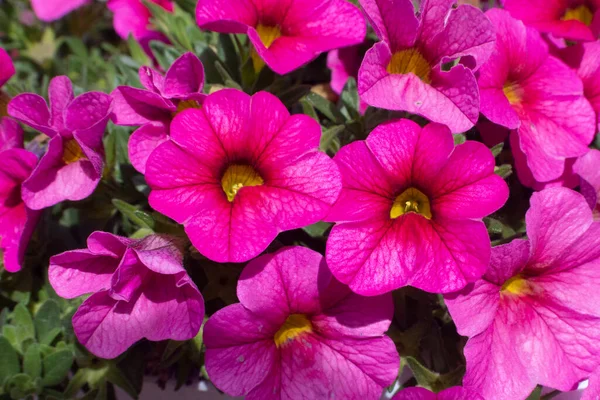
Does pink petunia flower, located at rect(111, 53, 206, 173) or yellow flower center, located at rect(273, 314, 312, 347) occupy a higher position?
pink petunia flower, located at rect(111, 53, 206, 173)

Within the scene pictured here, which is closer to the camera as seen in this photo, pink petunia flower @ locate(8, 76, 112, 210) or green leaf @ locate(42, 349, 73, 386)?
pink petunia flower @ locate(8, 76, 112, 210)

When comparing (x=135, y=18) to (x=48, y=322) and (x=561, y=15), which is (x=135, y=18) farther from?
(x=561, y=15)

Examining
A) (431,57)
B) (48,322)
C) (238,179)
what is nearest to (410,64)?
(431,57)

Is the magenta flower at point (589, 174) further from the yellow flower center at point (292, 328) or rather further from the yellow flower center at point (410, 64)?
the yellow flower center at point (292, 328)

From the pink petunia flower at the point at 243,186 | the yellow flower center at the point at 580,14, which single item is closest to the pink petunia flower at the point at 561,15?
the yellow flower center at the point at 580,14

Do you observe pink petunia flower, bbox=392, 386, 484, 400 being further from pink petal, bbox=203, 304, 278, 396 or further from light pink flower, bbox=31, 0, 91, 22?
light pink flower, bbox=31, 0, 91, 22

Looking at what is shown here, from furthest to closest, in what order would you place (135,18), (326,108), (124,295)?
(135,18) < (326,108) < (124,295)

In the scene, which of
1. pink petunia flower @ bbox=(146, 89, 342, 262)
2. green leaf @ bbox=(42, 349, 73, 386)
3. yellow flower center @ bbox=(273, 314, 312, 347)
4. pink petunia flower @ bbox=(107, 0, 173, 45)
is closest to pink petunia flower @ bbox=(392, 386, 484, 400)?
yellow flower center @ bbox=(273, 314, 312, 347)
